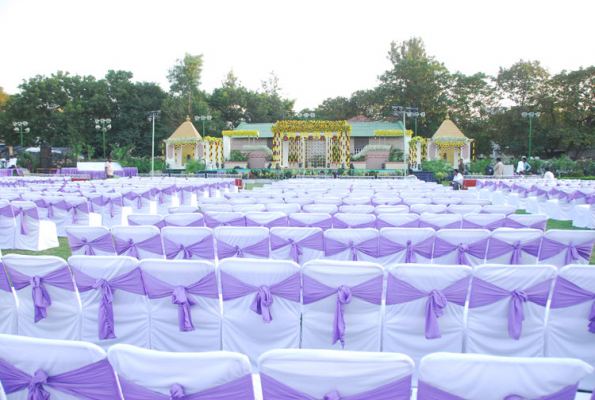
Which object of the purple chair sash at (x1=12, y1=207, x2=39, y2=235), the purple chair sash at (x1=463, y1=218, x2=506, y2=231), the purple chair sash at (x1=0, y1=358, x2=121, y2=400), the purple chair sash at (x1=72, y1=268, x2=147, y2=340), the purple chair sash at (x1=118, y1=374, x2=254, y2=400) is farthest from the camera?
the purple chair sash at (x1=12, y1=207, x2=39, y2=235)

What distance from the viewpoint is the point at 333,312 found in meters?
2.79

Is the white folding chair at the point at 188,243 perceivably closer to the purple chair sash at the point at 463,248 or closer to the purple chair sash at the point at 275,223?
the purple chair sash at the point at 275,223

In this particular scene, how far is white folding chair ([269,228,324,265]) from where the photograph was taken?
4402mm

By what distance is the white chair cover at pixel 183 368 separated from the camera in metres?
1.54

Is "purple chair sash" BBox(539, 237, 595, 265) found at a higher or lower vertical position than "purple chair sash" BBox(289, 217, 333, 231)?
→ lower

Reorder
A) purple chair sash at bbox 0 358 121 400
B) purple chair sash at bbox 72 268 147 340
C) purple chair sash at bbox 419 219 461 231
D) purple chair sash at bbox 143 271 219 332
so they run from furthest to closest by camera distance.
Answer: purple chair sash at bbox 419 219 461 231 → purple chair sash at bbox 72 268 147 340 → purple chair sash at bbox 143 271 219 332 → purple chair sash at bbox 0 358 121 400

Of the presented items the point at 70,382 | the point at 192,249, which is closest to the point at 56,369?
the point at 70,382

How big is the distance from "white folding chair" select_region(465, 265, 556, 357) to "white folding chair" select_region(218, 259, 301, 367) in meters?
1.21

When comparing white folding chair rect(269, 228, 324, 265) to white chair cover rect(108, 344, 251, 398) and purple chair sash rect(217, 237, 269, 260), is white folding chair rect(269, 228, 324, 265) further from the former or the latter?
white chair cover rect(108, 344, 251, 398)

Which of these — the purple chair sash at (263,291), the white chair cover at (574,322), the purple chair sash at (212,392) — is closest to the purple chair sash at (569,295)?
the white chair cover at (574,322)

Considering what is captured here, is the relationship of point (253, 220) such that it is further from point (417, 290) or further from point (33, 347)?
point (33, 347)

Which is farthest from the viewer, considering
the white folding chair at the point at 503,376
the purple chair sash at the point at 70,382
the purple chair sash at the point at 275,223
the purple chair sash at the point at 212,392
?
the purple chair sash at the point at 275,223

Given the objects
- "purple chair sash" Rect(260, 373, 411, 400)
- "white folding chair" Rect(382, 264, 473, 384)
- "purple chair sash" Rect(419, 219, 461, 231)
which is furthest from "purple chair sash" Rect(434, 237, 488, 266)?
"purple chair sash" Rect(260, 373, 411, 400)

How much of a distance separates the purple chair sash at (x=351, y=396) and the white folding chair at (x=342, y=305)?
3.43ft
